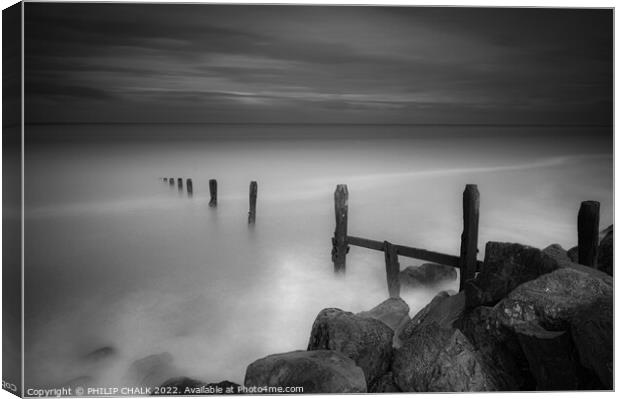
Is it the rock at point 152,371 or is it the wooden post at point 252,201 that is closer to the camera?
the rock at point 152,371

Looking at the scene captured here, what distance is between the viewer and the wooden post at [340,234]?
23.2ft

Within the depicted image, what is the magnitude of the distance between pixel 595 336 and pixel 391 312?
7.31ft

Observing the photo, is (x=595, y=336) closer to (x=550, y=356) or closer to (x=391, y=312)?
(x=550, y=356)

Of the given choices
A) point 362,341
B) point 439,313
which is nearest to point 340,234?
point 439,313

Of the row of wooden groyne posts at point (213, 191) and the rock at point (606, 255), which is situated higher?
the row of wooden groyne posts at point (213, 191)

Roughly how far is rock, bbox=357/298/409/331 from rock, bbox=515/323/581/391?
5.10ft

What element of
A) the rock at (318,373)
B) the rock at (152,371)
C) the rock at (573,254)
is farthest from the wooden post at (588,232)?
the rock at (152,371)

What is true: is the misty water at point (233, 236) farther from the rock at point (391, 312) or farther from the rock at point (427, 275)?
the rock at point (391, 312)

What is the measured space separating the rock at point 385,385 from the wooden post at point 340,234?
1.93 meters

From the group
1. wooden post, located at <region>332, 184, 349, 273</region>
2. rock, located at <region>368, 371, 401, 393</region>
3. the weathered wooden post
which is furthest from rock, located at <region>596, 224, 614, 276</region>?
the weathered wooden post

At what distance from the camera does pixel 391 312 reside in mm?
6266

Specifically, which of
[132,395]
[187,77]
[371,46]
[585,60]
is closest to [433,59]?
[371,46]

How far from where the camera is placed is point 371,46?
596 cm

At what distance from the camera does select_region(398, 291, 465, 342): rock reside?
223 inches
